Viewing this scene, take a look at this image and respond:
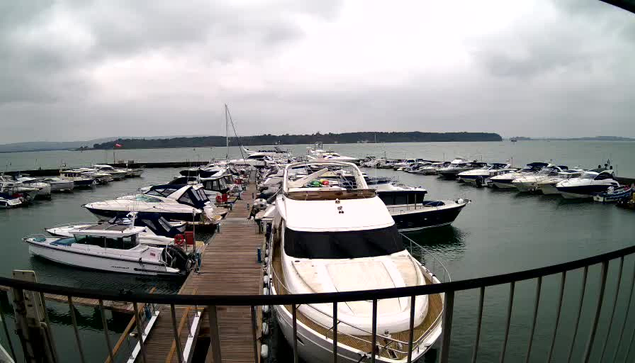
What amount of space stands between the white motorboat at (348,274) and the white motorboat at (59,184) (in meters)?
41.8

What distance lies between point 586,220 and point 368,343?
26358 millimetres

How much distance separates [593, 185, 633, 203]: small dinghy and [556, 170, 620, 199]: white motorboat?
614 millimetres

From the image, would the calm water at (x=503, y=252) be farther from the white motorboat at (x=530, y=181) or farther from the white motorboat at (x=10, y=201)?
the white motorboat at (x=530, y=181)

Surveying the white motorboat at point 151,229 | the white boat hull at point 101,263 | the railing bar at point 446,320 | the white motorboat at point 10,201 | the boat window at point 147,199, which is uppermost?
the railing bar at point 446,320

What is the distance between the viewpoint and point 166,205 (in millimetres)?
21766

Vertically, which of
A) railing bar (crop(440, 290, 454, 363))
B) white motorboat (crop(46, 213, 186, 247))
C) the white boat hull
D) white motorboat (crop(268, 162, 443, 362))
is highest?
railing bar (crop(440, 290, 454, 363))

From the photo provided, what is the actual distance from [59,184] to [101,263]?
3443cm

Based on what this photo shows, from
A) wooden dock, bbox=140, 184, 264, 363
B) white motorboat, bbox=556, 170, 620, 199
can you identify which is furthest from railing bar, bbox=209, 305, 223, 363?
white motorboat, bbox=556, 170, 620, 199

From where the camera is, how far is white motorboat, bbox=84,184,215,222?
838 inches

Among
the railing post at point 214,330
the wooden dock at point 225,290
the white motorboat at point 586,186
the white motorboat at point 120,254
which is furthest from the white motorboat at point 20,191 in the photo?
the white motorboat at point 586,186

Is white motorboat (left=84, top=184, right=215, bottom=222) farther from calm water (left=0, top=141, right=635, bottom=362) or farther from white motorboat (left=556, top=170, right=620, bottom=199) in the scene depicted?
white motorboat (left=556, top=170, right=620, bottom=199)

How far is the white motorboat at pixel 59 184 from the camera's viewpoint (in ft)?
133

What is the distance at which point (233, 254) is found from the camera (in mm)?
13062

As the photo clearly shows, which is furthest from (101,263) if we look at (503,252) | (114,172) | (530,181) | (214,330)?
(114,172)
